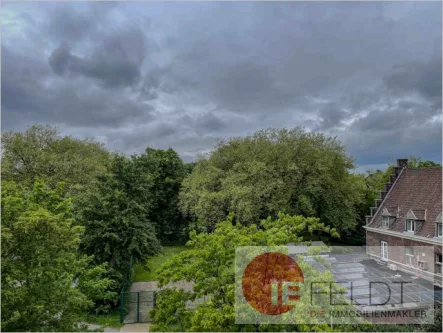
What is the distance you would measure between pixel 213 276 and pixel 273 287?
1.54m

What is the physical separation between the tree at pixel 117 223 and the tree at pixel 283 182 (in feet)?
24.4

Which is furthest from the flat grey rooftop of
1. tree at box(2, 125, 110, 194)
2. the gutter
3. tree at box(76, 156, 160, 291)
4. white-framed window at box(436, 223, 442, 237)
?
tree at box(2, 125, 110, 194)

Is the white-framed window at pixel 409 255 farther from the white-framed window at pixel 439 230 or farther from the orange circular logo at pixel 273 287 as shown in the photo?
the orange circular logo at pixel 273 287

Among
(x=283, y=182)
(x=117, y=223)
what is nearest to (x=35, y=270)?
(x=117, y=223)

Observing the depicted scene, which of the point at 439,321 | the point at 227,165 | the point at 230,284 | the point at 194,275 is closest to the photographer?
the point at 230,284

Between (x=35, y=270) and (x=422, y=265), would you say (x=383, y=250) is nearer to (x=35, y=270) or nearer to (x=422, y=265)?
(x=422, y=265)

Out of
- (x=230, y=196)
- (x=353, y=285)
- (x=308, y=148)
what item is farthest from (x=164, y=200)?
(x=353, y=285)

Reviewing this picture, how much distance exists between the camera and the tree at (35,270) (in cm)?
607

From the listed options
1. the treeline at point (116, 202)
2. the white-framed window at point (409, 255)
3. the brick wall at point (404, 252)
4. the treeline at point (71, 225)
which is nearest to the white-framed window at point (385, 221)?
the brick wall at point (404, 252)

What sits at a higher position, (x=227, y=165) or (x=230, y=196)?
(x=227, y=165)

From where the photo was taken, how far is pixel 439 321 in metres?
9.92

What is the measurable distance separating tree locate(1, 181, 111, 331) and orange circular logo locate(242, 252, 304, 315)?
3750mm

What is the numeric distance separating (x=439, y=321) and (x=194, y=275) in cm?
837

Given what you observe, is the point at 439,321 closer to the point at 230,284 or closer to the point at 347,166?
the point at 230,284
